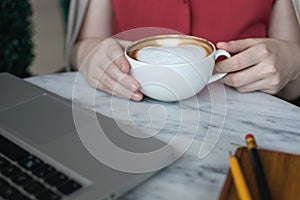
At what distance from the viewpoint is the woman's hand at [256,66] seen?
71cm

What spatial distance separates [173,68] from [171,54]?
0.04 metres

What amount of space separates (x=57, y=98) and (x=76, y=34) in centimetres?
32

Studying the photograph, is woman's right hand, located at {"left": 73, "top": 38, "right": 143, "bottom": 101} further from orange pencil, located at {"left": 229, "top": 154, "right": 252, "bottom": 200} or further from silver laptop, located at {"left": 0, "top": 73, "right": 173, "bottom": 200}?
orange pencil, located at {"left": 229, "top": 154, "right": 252, "bottom": 200}

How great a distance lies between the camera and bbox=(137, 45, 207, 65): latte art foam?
636 millimetres

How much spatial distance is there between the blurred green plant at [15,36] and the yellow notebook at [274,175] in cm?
102

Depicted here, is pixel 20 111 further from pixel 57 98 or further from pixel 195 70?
pixel 195 70

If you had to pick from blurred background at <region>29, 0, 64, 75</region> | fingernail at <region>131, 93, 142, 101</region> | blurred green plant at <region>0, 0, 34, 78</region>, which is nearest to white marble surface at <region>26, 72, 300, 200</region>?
fingernail at <region>131, 93, 142, 101</region>

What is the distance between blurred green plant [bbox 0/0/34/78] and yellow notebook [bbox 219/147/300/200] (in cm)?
102

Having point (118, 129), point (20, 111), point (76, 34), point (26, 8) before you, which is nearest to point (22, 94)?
point (20, 111)

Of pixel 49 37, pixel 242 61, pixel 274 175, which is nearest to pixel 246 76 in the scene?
pixel 242 61

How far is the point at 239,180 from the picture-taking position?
18.0 inches

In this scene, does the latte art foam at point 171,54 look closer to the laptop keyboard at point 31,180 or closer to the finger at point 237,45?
the finger at point 237,45

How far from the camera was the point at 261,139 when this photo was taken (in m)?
0.59

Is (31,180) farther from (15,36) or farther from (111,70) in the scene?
(15,36)
